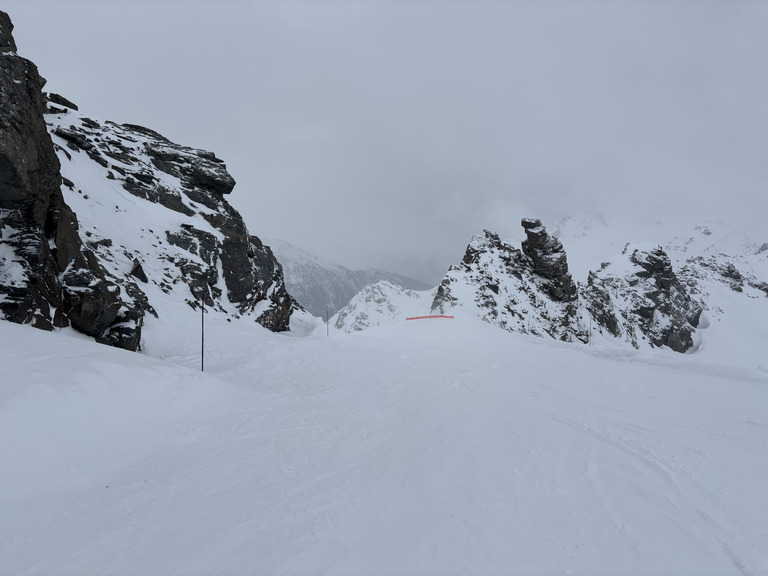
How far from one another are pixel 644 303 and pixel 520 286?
146 feet

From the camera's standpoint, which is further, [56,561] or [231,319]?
[231,319]

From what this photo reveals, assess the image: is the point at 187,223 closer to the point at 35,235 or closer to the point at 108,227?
the point at 108,227

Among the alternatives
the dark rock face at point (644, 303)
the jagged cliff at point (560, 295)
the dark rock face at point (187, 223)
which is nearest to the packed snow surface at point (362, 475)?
the dark rock face at point (187, 223)

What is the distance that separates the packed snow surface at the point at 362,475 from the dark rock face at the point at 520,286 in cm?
3550

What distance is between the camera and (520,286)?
5728cm

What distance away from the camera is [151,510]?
530 cm

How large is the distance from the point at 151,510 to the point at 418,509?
149 inches

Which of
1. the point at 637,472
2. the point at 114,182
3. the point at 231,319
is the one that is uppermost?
the point at 114,182

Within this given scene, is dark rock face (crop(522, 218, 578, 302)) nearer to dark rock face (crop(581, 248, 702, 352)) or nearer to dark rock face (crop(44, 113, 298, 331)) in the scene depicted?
dark rock face (crop(581, 248, 702, 352))

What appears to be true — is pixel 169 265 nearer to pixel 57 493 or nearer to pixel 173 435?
pixel 173 435

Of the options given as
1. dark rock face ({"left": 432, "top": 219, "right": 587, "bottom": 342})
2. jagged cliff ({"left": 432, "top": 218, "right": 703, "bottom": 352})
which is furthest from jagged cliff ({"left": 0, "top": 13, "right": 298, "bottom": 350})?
jagged cliff ({"left": 432, "top": 218, "right": 703, "bottom": 352})

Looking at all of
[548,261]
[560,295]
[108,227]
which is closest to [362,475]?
[108,227]

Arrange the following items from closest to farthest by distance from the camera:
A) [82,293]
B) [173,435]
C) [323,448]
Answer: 1. [323,448]
2. [173,435]
3. [82,293]

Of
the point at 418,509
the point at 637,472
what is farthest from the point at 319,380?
the point at 637,472
